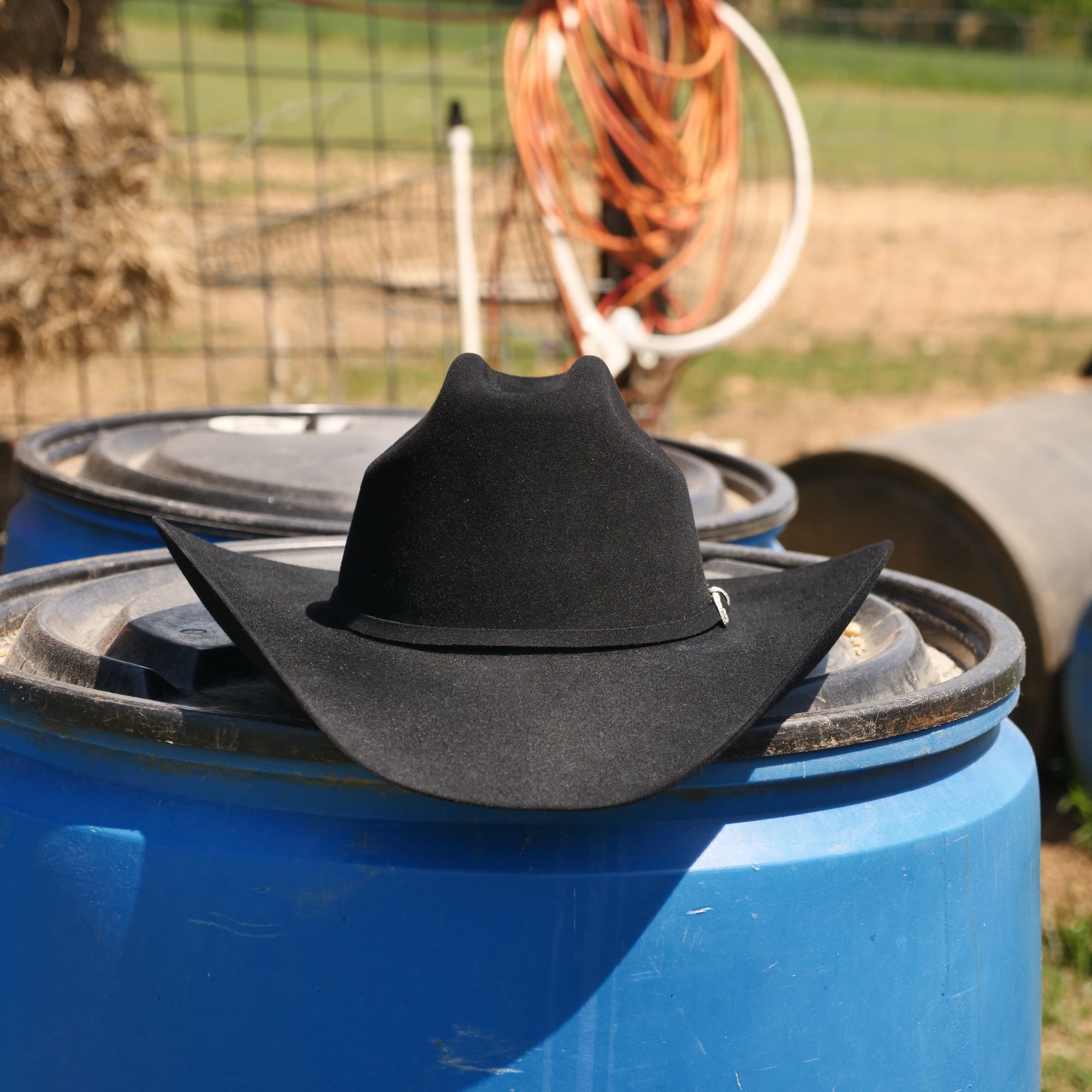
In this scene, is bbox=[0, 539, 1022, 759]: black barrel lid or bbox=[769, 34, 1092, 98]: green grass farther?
bbox=[769, 34, 1092, 98]: green grass

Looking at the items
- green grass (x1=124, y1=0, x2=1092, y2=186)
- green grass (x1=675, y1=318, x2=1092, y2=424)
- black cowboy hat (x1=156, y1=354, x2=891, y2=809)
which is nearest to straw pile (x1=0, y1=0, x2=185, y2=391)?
black cowboy hat (x1=156, y1=354, x2=891, y2=809)

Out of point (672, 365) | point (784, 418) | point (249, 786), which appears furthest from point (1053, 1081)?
point (784, 418)

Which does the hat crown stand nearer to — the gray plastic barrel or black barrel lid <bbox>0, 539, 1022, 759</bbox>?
black barrel lid <bbox>0, 539, 1022, 759</bbox>

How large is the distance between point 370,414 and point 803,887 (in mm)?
1600

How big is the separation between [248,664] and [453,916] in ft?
1.13

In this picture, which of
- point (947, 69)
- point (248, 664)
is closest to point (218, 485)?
point (248, 664)

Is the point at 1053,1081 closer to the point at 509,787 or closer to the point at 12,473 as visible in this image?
the point at 509,787

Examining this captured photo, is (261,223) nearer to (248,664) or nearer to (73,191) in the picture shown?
(73,191)

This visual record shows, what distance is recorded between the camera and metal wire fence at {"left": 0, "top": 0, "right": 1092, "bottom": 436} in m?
5.07

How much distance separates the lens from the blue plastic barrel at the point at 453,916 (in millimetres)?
991

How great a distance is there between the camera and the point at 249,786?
1.02m

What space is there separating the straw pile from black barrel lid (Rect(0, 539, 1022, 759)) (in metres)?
2.55

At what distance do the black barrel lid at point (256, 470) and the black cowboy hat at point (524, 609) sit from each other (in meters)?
0.52

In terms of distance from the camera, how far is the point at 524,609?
1079 millimetres
